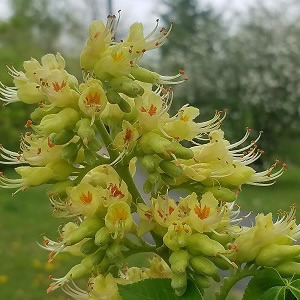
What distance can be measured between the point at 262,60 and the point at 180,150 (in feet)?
42.7

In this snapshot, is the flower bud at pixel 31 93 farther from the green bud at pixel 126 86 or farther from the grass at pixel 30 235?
the grass at pixel 30 235

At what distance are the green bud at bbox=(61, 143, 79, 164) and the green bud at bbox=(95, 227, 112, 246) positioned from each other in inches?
5.9

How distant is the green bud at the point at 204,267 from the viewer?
1.35 m

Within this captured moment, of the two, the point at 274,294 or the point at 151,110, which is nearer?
the point at 274,294

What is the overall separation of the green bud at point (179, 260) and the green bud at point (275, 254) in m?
0.16

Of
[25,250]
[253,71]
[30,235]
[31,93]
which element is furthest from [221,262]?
[253,71]

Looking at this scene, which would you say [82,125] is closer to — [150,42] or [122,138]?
[122,138]

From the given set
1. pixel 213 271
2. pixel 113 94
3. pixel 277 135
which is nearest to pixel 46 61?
pixel 113 94

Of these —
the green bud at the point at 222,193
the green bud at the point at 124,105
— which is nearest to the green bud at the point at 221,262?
the green bud at the point at 222,193

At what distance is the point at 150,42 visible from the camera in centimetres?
152

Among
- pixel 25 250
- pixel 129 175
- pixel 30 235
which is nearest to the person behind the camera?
pixel 129 175

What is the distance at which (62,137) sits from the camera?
140 centimetres

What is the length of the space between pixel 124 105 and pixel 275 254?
417 mm

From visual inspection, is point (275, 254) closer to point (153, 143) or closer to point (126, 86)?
point (153, 143)
